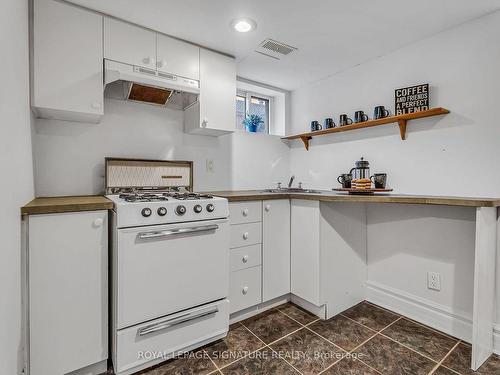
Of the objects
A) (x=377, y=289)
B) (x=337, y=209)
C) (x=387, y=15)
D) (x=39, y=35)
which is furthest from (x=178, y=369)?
(x=387, y=15)

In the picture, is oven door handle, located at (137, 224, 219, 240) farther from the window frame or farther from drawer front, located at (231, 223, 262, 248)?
A: the window frame

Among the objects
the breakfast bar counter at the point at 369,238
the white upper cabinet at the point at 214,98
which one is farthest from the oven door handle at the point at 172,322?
the white upper cabinet at the point at 214,98

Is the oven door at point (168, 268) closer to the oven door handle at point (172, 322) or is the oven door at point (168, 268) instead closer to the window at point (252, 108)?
the oven door handle at point (172, 322)

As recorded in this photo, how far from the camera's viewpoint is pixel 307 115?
299cm

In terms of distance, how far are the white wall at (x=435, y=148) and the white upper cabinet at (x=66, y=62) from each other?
2.11 metres

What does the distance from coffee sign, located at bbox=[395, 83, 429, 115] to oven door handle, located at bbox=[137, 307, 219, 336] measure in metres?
2.01

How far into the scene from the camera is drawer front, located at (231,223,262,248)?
A: 1954 mm

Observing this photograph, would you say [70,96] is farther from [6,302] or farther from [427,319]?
[427,319]

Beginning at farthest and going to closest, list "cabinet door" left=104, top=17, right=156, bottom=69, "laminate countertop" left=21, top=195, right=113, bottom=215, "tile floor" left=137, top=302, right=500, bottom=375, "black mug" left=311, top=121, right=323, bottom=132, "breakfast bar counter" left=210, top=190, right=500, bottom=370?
1. "black mug" left=311, top=121, right=323, bottom=132
2. "cabinet door" left=104, top=17, right=156, bottom=69
3. "breakfast bar counter" left=210, top=190, right=500, bottom=370
4. "tile floor" left=137, top=302, right=500, bottom=375
5. "laminate countertop" left=21, top=195, right=113, bottom=215

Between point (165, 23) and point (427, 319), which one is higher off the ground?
point (165, 23)

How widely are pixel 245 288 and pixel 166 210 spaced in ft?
2.97

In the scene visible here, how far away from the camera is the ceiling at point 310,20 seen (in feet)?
5.46

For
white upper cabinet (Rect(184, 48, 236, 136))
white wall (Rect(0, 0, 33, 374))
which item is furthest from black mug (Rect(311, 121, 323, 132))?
white wall (Rect(0, 0, 33, 374))

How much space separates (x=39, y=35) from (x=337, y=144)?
7.91 ft
